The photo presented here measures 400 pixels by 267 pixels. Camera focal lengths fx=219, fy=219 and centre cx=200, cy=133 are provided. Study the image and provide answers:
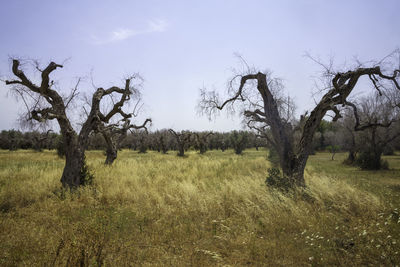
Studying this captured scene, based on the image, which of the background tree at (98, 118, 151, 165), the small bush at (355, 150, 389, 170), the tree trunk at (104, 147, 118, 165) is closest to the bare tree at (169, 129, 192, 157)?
the background tree at (98, 118, 151, 165)

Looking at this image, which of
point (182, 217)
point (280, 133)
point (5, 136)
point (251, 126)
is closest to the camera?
point (182, 217)

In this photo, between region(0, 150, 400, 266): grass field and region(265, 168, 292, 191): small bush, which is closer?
region(0, 150, 400, 266): grass field

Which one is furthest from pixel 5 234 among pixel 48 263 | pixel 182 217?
pixel 182 217

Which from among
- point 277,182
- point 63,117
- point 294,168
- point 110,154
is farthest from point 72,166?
point 110,154

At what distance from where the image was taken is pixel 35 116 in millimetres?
8438

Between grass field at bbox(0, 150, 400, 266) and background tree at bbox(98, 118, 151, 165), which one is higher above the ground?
background tree at bbox(98, 118, 151, 165)

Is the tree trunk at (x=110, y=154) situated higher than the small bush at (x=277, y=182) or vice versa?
the tree trunk at (x=110, y=154)

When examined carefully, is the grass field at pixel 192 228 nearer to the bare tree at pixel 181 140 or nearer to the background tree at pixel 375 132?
the background tree at pixel 375 132

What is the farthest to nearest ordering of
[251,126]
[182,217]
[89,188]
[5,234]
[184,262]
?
[251,126] < [89,188] < [182,217] < [5,234] < [184,262]

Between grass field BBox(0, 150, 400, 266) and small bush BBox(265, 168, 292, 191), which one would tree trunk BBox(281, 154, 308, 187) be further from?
grass field BBox(0, 150, 400, 266)

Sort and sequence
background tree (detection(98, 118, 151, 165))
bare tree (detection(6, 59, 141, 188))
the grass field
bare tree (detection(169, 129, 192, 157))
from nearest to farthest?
the grass field, bare tree (detection(6, 59, 141, 188)), background tree (detection(98, 118, 151, 165)), bare tree (detection(169, 129, 192, 157))

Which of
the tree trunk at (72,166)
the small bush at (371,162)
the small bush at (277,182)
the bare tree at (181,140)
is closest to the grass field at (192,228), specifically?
the tree trunk at (72,166)

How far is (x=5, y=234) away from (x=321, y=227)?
7.23 meters

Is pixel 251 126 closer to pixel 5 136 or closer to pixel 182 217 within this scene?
pixel 182 217
